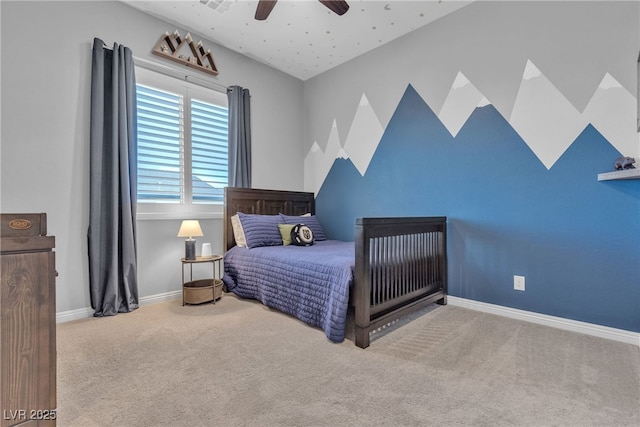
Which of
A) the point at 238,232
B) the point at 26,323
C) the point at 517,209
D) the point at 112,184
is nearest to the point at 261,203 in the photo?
the point at 238,232

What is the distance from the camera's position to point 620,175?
187 centimetres

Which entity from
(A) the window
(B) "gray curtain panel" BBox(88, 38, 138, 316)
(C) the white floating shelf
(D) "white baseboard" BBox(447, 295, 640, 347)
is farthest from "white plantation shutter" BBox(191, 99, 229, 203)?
(C) the white floating shelf

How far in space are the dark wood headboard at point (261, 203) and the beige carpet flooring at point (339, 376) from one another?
127 centimetres

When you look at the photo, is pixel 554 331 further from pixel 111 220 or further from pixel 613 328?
pixel 111 220

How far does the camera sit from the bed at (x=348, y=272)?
6.46 feet

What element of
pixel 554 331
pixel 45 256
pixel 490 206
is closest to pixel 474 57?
pixel 490 206

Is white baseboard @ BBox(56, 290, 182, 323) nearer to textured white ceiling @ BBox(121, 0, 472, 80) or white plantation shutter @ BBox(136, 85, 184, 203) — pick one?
white plantation shutter @ BBox(136, 85, 184, 203)

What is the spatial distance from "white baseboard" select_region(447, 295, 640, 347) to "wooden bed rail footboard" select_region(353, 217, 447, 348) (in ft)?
0.72

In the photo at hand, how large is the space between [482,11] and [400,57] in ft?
2.64

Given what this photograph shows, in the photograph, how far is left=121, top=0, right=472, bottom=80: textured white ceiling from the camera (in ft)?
8.80

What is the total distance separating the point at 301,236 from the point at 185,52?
2239 mm

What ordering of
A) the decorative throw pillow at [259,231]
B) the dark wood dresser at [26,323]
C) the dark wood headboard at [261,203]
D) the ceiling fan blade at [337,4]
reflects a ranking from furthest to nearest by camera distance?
the dark wood headboard at [261,203] < the decorative throw pillow at [259,231] < the ceiling fan blade at [337,4] < the dark wood dresser at [26,323]

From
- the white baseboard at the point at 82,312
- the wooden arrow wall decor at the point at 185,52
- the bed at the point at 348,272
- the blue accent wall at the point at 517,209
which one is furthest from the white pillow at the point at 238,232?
the wooden arrow wall decor at the point at 185,52

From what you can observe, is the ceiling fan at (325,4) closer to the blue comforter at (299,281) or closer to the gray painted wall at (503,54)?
the gray painted wall at (503,54)
